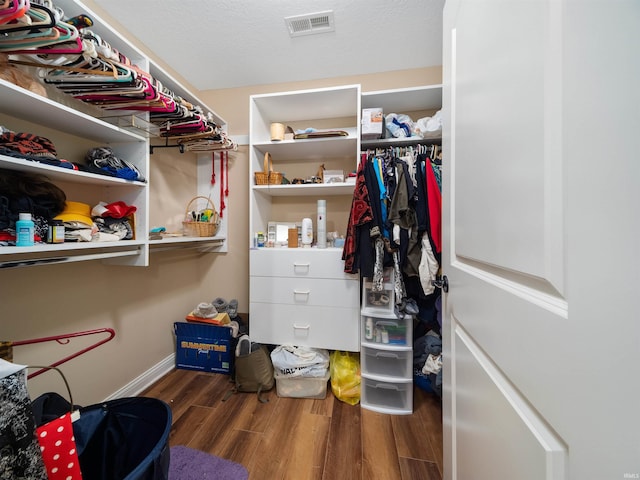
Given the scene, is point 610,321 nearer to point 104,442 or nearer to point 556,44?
point 556,44

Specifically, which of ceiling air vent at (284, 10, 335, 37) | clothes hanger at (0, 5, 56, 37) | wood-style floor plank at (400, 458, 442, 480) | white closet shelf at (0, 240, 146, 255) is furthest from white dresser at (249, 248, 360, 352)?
ceiling air vent at (284, 10, 335, 37)

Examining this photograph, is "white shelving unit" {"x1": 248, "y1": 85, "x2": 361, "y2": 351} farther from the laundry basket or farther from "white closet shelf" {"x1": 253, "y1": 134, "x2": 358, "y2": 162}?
the laundry basket

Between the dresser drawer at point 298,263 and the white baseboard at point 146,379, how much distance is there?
3.33 feet

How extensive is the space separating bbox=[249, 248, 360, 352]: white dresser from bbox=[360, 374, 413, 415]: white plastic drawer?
0.25 meters

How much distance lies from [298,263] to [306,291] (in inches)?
8.0

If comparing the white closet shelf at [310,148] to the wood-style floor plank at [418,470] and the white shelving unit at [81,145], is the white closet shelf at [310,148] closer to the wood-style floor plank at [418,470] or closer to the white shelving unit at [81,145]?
the white shelving unit at [81,145]

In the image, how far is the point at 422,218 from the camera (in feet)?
4.62

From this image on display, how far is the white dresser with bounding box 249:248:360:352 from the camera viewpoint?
160 cm

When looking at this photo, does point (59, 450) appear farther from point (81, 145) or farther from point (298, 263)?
point (81, 145)

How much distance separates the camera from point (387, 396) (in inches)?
60.5

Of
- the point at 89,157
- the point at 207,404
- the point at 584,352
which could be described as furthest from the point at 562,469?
the point at 89,157

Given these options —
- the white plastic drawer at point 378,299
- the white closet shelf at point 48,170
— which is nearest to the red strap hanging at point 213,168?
the white closet shelf at point 48,170

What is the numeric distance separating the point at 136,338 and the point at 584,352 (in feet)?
7.08

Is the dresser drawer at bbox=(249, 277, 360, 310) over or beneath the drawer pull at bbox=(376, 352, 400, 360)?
over
